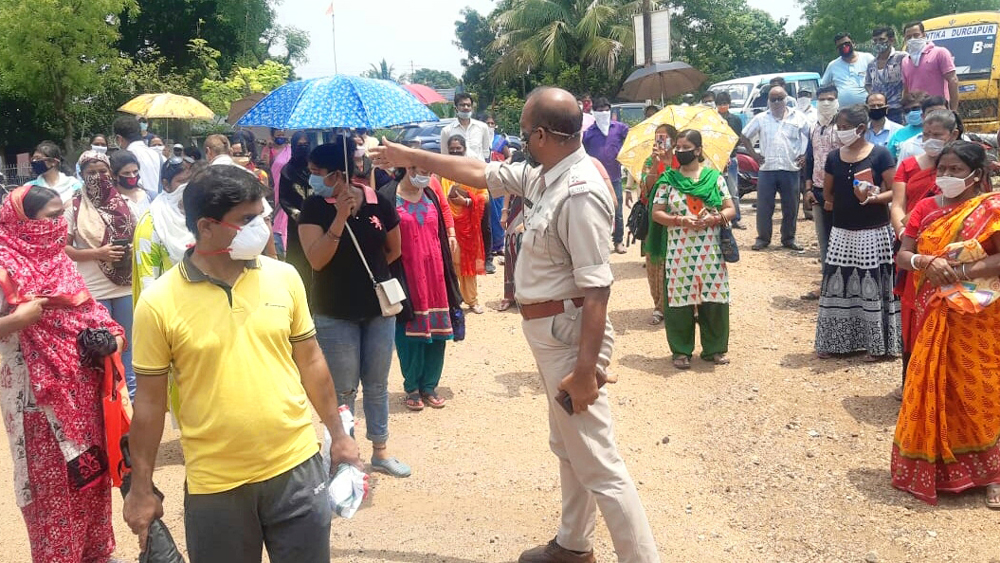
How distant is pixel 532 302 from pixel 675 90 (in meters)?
12.4

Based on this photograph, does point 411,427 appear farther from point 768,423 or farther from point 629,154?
point 629,154

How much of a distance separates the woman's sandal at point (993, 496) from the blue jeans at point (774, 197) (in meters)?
7.27

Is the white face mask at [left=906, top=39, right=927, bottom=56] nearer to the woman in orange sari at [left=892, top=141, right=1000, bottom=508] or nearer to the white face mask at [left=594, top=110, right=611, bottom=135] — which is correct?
the white face mask at [left=594, top=110, right=611, bottom=135]

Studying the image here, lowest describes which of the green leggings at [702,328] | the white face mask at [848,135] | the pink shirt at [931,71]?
the green leggings at [702,328]

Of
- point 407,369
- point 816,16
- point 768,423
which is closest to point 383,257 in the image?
point 407,369

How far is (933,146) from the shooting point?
528 cm

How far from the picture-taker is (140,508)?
2.60 metres

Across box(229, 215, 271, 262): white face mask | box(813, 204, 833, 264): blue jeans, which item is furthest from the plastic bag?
box(813, 204, 833, 264): blue jeans

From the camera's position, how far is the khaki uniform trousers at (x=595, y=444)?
336cm

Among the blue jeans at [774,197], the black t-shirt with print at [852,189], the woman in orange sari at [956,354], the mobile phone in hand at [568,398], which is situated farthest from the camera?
the blue jeans at [774,197]

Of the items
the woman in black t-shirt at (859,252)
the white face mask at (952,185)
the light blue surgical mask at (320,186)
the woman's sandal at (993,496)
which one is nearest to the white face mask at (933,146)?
the white face mask at (952,185)

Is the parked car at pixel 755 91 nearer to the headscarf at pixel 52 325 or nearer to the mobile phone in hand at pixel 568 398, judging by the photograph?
the mobile phone in hand at pixel 568 398

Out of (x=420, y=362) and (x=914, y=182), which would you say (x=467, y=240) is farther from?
(x=914, y=182)

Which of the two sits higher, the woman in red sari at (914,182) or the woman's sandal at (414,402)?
the woman in red sari at (914,182)
